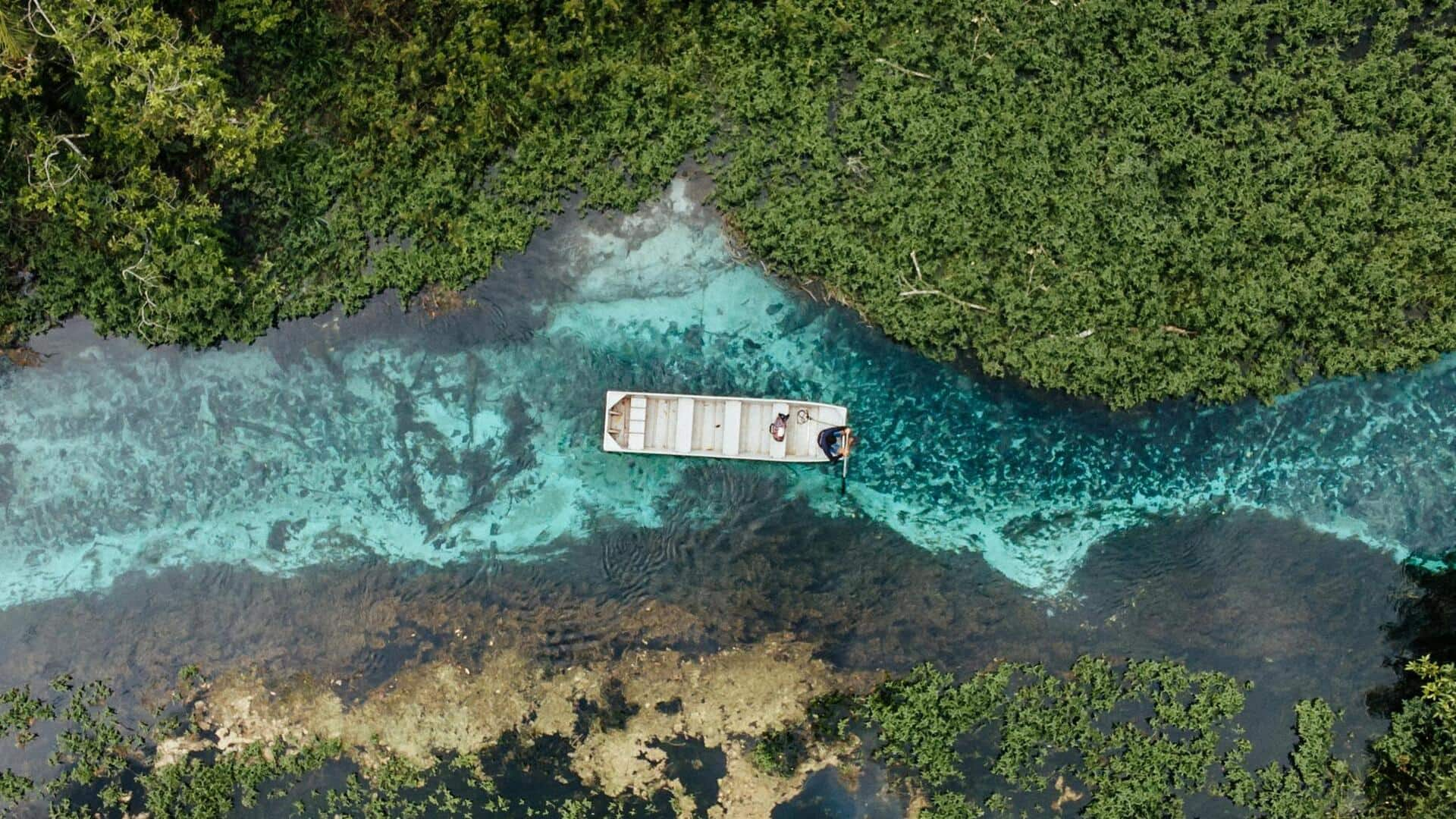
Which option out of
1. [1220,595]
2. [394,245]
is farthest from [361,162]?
[1220,595]

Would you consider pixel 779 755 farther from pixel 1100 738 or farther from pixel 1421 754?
pixel 1421 754

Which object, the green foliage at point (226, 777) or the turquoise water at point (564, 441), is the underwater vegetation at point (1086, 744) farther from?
the green foliage at point (226, 777)

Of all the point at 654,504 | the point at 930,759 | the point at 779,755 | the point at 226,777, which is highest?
the point at 654,504

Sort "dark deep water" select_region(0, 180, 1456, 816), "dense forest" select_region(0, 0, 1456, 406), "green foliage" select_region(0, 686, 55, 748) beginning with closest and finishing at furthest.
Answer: "dense forest" select_region(0, 0, 1456, 406)
"dark deep water" select_region(0, 180, 1456, 816)
"green foliage" select_region(0, 686, 55, 748)

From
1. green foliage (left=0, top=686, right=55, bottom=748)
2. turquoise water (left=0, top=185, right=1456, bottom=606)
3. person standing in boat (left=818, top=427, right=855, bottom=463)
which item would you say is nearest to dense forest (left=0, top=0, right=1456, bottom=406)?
turquoise water (left=0, top=185, right=1456, bottom=606)

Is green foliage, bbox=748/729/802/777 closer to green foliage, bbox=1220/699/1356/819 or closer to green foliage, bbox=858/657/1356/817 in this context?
green foliage, bbox=858/657/1356/817

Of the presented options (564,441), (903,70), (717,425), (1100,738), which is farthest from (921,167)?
(1100,738)

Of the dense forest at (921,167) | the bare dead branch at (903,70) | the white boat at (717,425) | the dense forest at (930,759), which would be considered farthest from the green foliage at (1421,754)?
the bare dead branch at (903,70)
